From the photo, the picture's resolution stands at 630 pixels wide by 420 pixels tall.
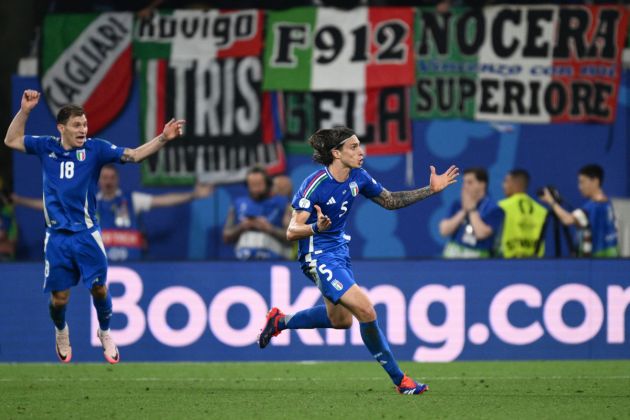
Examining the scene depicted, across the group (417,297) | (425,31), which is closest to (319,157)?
(417,297)

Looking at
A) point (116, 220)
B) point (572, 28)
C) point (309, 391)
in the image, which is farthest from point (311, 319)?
point (572, 28)

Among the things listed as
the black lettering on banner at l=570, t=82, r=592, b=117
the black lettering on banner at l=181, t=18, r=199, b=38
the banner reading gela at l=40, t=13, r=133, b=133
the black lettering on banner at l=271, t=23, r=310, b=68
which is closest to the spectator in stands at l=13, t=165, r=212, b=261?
the banner reading gela at l=40, t=13, r=133, b=133

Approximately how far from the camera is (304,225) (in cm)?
904

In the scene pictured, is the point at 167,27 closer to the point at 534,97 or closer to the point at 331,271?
the point at 534,97

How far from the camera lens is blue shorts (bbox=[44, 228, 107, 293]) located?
988cm

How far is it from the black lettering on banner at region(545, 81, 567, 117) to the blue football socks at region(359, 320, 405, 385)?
730 centimetres

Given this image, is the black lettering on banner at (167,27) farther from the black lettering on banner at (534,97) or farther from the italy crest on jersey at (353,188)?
the italy crest on jersey at (353,188)

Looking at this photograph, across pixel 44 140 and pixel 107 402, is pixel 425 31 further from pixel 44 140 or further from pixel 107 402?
pixel 107 402

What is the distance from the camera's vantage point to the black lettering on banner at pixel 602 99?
15.7 metres

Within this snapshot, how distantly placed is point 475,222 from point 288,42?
404 centimetres

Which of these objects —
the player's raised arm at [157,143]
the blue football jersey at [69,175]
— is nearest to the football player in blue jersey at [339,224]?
the player's raised arm at [157,143]

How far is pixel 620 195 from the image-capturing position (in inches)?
621

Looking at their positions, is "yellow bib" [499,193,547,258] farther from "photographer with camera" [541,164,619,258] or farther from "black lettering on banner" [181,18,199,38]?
"black lettering on banner" [181,18,199,38]

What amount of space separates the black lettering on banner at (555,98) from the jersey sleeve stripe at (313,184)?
7.02 m
